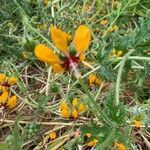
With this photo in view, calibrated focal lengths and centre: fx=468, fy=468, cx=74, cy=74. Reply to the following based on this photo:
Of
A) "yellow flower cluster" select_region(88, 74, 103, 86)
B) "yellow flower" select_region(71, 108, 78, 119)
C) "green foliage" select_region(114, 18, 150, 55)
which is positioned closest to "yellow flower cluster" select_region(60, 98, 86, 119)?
"yellow flower" select_region(71, 108, 78, 119)

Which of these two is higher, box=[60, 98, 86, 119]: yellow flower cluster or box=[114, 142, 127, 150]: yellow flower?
box=[60, 98, 86, 119]: yellow flower cluster

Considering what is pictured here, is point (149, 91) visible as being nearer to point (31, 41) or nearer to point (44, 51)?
point (31, 41)

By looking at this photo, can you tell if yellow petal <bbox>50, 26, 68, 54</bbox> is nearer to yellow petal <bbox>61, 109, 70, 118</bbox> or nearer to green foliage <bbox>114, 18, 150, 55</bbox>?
yellow petal <bbox>61, 109, 70, 118</bbox>

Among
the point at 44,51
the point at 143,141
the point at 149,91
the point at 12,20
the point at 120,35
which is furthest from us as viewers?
the point at 12,20

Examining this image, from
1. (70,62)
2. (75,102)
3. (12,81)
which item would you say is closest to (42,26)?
(12,81)

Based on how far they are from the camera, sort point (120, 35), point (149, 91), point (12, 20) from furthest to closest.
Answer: point (12, 20), point (120, 35), point (149, 91)

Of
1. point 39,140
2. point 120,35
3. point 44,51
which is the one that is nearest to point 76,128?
point 39,140

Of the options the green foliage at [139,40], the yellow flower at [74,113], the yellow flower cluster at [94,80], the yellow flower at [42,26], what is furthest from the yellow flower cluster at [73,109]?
the yellow flower at [42,26]
